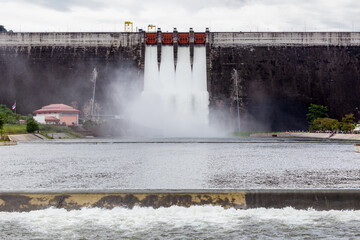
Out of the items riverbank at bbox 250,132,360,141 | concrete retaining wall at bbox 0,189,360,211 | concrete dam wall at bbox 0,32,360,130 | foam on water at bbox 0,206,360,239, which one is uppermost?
concrete dam wall at bbox 0,32,360,130

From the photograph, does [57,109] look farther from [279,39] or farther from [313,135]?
[279,39]

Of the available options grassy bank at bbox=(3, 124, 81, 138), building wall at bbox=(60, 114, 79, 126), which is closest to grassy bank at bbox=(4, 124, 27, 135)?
grassy bank at bbox=(3, 124, 81, 138)

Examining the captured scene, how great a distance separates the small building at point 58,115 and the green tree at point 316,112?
37.9m

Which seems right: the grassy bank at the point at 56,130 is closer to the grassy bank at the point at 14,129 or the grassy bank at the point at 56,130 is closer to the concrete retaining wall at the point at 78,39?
the grassy bank at the point at 14,129

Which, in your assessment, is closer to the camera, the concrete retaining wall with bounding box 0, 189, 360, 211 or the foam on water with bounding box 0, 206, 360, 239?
the foam on water with bounding box 0, 206, 360, 239

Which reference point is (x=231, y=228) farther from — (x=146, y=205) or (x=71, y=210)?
(x=71, y=210)

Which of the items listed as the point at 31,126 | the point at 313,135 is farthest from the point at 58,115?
the point at 313,135

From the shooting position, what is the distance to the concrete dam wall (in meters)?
76.8

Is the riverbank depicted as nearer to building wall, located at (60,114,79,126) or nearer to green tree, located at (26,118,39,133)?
building wall, located at (60,114,79,126)

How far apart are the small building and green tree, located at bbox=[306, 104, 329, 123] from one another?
1491 inches

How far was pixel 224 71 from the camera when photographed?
7706 centimetres

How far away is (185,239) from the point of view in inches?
322

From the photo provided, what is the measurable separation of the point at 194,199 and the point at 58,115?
63536 mm

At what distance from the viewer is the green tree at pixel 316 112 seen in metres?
73.9
